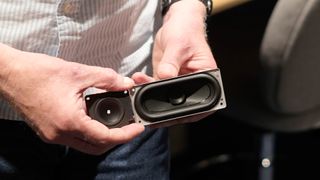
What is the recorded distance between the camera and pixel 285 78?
118 centimetres

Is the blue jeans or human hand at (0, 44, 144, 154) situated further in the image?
the blue jeans

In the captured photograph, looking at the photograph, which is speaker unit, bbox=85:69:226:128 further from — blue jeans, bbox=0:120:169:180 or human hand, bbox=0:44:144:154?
blue jeans, bbox=0:120:169:180

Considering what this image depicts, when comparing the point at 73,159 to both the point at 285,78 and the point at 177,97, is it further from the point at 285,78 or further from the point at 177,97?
the point at 285,78

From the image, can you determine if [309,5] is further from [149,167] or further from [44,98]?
[44,98]

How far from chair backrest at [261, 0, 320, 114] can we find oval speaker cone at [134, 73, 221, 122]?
0.43m

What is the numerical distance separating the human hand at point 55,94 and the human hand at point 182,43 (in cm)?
9

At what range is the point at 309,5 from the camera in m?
1.08

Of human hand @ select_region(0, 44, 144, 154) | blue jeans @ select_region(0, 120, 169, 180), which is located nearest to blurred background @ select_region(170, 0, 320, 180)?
blue jeans @ select_region(0, 120, 169, 180)

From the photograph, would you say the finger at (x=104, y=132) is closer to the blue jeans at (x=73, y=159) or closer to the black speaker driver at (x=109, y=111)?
the black speaker driver at (x=109, y=111)

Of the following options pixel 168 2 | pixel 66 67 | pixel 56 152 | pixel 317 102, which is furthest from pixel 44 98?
pixel 317 102

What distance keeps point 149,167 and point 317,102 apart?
53cm

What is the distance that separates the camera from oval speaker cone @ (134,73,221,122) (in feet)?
2.33

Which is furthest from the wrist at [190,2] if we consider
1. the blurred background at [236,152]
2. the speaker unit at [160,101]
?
the blurred background at [236,152]

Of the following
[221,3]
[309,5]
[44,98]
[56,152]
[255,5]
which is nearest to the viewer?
[44,98]
